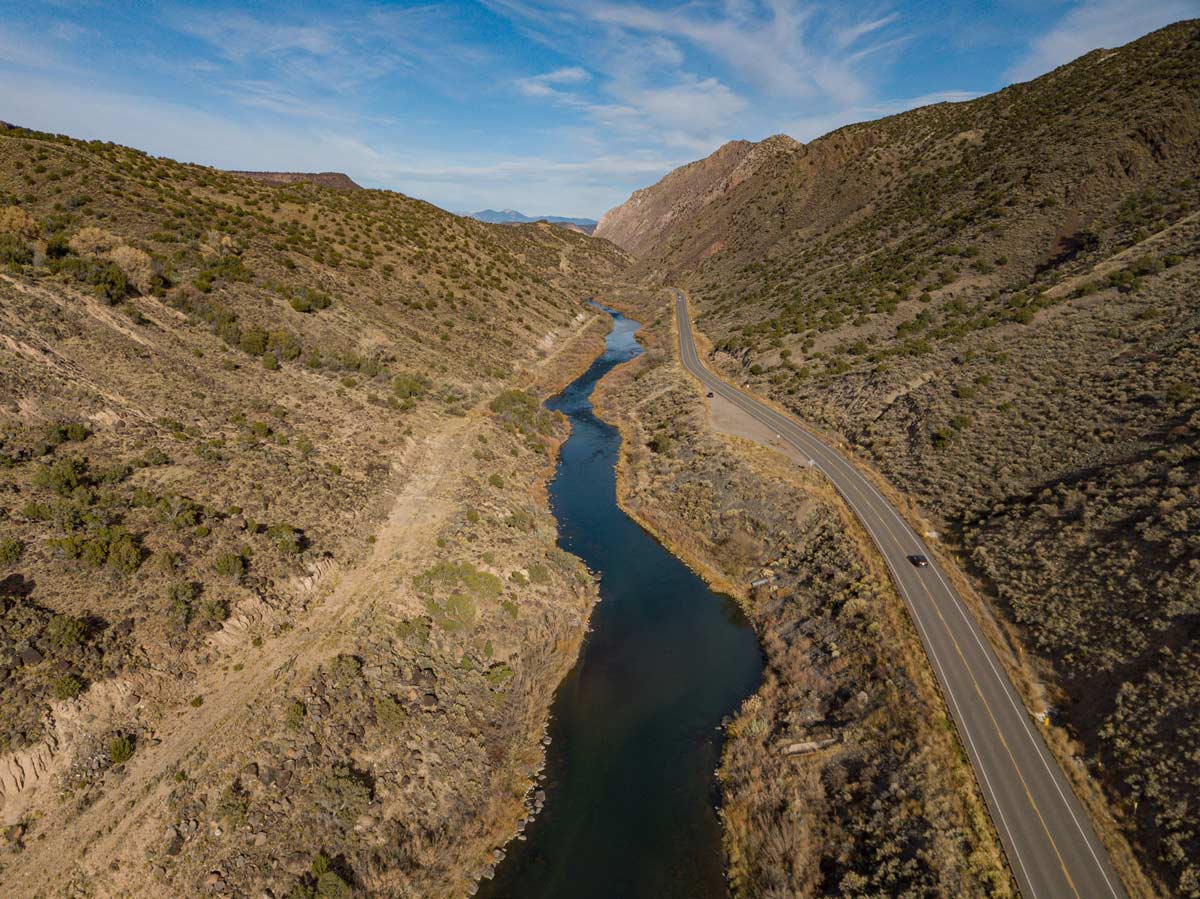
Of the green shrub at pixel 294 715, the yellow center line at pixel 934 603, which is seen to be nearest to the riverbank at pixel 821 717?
the yellow center line at pixel 934 603

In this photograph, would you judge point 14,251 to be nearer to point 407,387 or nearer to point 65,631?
point 407,387

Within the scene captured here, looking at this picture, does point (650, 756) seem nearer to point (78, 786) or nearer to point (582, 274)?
point (78, 786)

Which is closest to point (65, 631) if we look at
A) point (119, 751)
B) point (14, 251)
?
point (119, 751)

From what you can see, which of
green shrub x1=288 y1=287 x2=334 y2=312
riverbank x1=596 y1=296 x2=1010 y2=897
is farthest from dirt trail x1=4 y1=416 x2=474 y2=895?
green shrub x1=288 y1=287 x2=334 y2=312

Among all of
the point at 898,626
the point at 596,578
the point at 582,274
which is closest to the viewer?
the point at 898,626

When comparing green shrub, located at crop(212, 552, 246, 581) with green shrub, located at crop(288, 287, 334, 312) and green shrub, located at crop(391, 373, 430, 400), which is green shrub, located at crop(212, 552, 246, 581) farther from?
green shrub, located at crop(288, 287, 334, 312)

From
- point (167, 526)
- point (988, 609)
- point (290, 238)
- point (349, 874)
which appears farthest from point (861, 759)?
point (290, 238)
